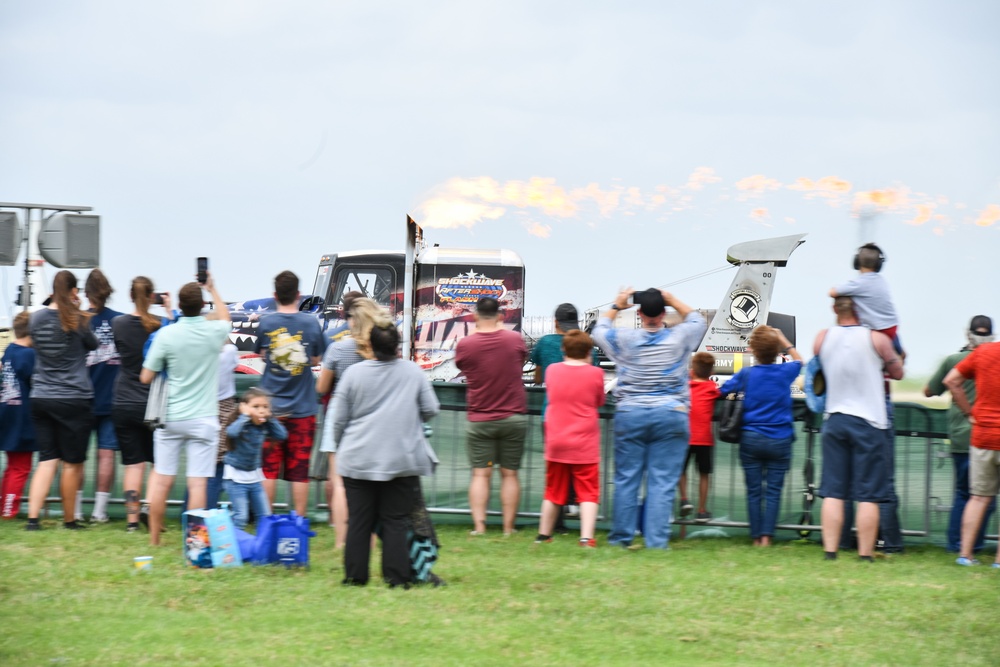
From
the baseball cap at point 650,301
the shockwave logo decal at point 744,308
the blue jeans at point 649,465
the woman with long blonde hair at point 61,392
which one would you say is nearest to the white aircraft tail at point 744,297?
the shockwave logo decal at point 744,308

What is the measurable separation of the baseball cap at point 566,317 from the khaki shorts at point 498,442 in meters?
0.87

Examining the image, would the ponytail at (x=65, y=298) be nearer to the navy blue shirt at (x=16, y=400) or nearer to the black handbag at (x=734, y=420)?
the navy blue shirt at (x=16, y=400)

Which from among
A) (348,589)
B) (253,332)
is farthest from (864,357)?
(253,332)

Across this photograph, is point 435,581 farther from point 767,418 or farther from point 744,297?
point 744,297

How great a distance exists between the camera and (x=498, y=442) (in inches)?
362

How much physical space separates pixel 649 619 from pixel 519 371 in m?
3.09

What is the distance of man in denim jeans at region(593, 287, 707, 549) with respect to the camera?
863cm

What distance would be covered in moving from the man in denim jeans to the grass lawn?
35cm

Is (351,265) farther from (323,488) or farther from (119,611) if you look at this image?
(119,611)

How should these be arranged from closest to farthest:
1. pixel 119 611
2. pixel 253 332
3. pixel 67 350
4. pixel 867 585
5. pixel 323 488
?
pixel 119 611 → pixel 867 585 → pixel 67 350 → pixel 323 488 → pixel 253 332

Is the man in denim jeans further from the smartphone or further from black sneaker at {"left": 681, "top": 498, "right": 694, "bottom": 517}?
the smartphone

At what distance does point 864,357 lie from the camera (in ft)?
27.3

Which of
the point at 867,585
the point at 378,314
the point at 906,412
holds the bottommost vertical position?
the point at 867,585

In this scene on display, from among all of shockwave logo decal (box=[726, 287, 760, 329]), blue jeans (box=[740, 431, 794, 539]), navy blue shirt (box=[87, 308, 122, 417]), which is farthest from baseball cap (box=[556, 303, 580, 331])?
shockwave logo decal (box=[726, 287, 760, 329])
